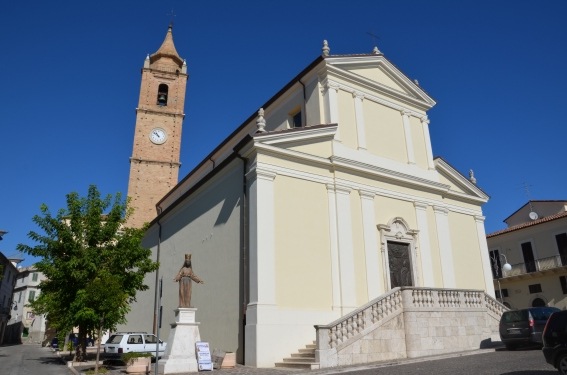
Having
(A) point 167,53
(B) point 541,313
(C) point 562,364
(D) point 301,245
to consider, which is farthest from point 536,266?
(A) point 167,53

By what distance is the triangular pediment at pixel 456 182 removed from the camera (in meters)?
19.5

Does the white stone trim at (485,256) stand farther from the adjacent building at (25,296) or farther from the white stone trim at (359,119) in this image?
the adjacent building at (25,296)

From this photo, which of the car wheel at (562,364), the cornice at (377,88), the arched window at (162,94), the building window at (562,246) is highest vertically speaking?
the arched window at (162,94)

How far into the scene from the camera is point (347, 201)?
50.3ft

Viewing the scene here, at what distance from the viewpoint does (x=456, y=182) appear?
19.9 meters

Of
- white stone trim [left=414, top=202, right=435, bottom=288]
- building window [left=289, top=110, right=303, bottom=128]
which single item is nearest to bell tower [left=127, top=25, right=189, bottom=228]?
building window [left=289, top=110, right=303, bottom=128]

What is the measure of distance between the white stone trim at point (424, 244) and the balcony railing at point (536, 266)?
13.9 meters

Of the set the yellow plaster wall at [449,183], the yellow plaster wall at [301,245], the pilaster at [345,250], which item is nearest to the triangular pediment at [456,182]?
the yellow plaster wall at [449,183]

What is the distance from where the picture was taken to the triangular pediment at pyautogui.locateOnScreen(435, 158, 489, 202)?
19469 mm

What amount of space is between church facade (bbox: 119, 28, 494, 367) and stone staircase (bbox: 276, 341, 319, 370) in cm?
25

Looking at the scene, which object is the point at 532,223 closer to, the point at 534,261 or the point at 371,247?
the point at 534,261

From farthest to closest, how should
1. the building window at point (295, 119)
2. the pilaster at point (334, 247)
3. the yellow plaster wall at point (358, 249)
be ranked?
the building window at point (295, 119), the yellow plaster wall at point (358, 249), the pilaster at point (334, 247)

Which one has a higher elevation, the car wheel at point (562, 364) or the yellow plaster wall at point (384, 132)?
the yellow plaster wall at point (384, 132)

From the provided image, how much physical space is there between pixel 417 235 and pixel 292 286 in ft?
21.0
